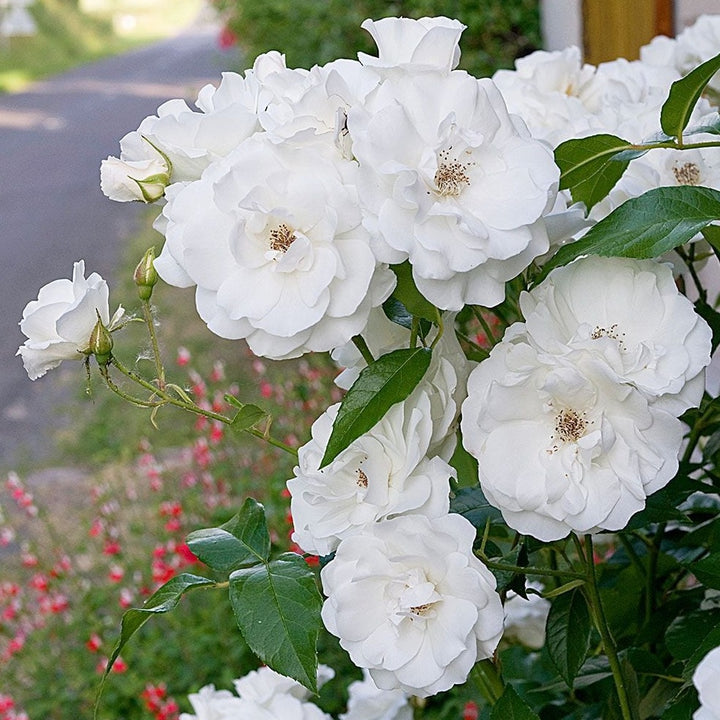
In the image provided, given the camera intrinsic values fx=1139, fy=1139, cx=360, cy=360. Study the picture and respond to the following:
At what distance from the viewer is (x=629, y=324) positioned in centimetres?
62

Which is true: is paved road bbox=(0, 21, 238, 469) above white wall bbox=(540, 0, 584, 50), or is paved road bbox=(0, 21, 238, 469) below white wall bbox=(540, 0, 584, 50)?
below

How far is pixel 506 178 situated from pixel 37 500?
3379 mm

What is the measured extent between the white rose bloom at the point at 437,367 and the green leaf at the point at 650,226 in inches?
2.9

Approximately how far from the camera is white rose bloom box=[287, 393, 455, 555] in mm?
620

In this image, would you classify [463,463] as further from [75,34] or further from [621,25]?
[75,34]

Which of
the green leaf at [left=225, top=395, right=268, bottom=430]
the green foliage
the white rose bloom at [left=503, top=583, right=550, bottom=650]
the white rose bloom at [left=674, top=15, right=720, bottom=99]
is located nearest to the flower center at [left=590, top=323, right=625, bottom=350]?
the green leaf at [left=225, top=395, right=268, bottom=430]

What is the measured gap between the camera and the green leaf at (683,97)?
0.68 meters

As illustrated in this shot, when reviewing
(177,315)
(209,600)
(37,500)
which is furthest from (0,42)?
(209,600)

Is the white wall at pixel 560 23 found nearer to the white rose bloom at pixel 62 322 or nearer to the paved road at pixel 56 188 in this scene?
the paved road at pixel 56 188

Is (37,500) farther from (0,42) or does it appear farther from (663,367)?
(0,42)

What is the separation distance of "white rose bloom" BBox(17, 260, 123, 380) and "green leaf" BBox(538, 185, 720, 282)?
26 cm

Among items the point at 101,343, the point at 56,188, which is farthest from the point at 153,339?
the point at 56,188

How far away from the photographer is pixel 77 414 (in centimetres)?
466

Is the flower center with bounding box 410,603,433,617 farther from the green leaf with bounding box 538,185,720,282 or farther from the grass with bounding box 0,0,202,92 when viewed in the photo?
the grass with bounding box 0,0,202,92
